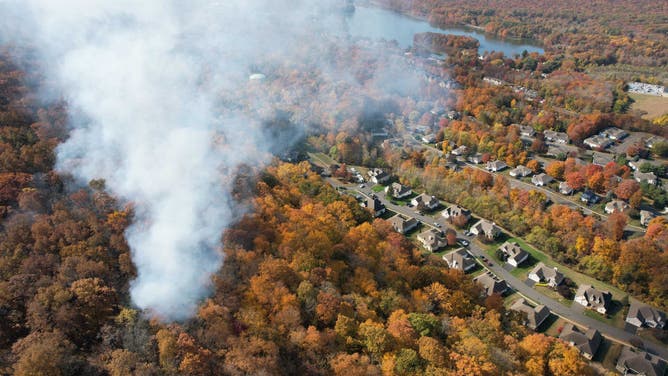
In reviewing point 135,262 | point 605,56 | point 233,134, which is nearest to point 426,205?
point 233,134

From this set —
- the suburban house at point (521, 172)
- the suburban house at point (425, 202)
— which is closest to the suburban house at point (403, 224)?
the suburban house at point (425, 202)

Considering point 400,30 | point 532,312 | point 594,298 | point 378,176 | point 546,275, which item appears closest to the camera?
point 532,312

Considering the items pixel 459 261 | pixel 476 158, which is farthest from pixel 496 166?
pixel 459 261

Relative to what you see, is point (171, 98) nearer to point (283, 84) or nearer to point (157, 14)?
point (157, 14)

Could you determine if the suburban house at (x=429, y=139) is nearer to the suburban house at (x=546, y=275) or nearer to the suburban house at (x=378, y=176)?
the suburban house at (x=378, y=176)

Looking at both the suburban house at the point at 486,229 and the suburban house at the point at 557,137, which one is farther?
the suburban house at the point at 557,137

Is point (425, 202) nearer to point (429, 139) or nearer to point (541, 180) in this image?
point (541, 180)
